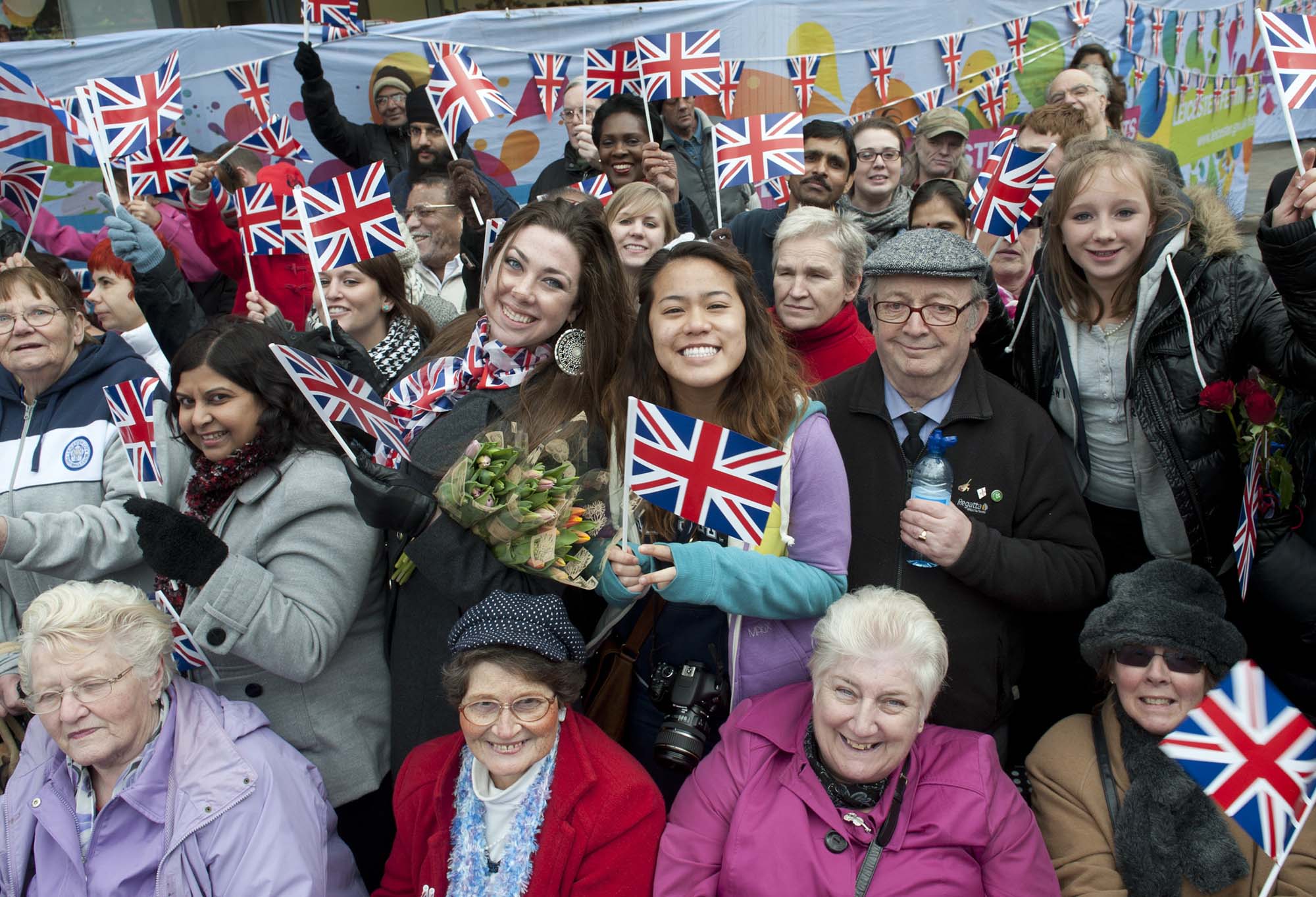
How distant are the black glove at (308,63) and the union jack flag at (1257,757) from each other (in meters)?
6.29

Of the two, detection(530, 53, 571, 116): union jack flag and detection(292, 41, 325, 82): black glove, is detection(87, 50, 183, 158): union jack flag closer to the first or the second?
detection(292, 41, 325, 82): black glove

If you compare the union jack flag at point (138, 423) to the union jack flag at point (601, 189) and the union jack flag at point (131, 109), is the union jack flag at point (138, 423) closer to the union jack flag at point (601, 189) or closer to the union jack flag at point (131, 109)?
the union jack flag at point (601, 189)

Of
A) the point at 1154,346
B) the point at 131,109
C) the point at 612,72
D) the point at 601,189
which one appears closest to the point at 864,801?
the point at 1154,346

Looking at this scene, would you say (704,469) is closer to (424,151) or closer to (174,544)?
(174,544)

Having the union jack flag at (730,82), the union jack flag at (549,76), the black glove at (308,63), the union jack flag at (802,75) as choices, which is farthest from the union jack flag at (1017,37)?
the black glove at (308,63)

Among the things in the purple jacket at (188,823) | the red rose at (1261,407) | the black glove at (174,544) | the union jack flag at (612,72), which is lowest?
the purple jacket at (188,823)

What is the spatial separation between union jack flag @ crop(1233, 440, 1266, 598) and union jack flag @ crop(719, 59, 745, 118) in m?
4.78

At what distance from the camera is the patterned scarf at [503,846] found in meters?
2.54

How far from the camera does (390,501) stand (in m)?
2.49

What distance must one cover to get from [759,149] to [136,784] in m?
3.73

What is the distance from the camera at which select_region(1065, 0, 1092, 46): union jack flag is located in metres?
8.68

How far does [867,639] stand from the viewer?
255 cm

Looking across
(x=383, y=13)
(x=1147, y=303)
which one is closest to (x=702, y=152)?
(x=1147, y=303)

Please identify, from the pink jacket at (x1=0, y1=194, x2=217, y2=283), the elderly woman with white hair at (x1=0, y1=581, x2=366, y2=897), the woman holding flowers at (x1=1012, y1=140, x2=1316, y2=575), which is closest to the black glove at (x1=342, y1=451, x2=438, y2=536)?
the elderly woman with white hair at (x1=0, y1=581, x2=366, y2=897)
